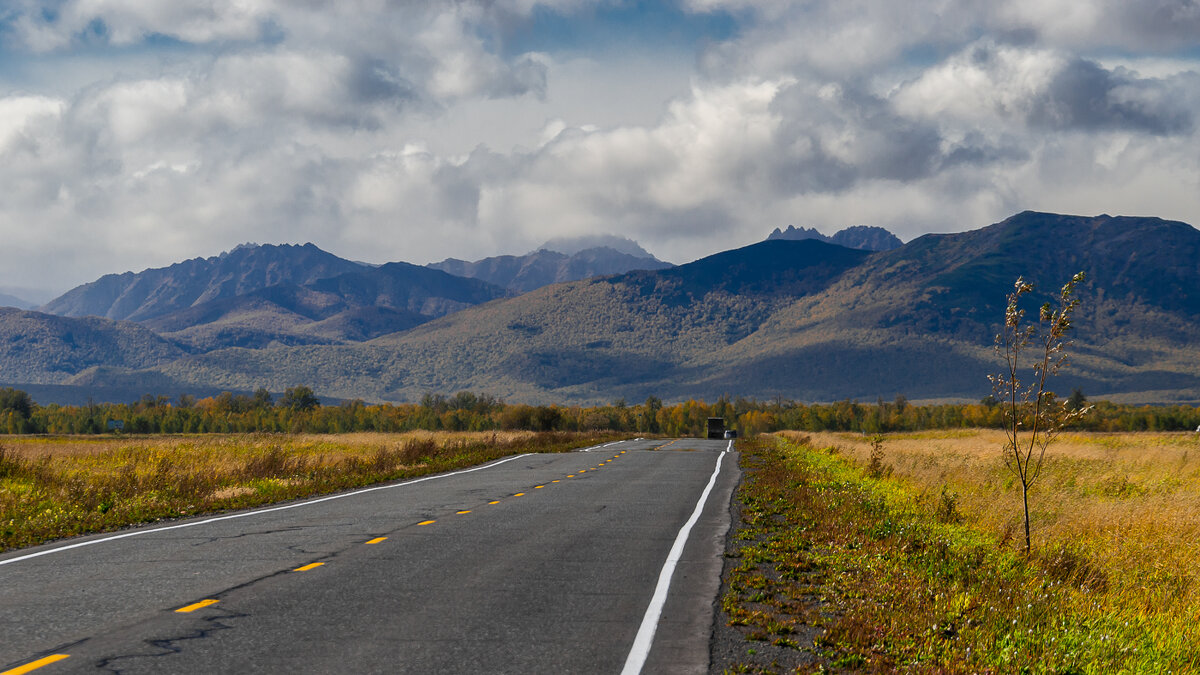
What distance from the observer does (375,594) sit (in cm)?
979

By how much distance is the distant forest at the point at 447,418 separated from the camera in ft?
471

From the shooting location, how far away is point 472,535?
556 inches

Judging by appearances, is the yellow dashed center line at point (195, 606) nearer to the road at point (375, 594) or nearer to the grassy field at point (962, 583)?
the road at point (375, 594)

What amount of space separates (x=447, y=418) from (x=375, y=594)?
135 meters

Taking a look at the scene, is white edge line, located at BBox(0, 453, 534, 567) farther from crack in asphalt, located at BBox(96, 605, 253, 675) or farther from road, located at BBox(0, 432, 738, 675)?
crack in asphalt, located at BBox(96, 605, 253, 675)

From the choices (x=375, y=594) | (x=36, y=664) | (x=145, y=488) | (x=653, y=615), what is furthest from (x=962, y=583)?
(x=145, y=488)

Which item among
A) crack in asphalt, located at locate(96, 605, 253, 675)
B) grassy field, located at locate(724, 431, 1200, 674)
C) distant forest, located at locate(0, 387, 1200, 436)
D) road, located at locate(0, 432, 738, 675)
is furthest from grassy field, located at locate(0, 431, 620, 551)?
distant forest, located at locate(0, 387, 1200, 436)

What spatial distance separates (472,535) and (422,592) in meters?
4.20

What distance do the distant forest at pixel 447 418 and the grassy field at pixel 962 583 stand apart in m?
110

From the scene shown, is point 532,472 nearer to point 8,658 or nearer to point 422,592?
point 422,592

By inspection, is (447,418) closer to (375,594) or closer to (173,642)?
(375,594)

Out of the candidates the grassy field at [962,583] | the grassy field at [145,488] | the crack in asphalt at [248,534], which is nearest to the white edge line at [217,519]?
the grassy field at [145,488]

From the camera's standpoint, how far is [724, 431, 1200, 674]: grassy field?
318 inches

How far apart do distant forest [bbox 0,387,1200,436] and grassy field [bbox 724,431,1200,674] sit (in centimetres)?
10994
